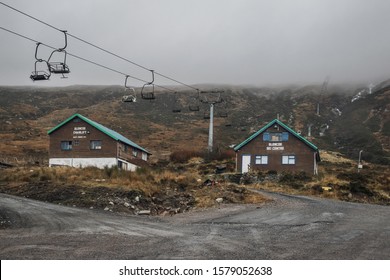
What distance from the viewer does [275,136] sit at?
55531mm

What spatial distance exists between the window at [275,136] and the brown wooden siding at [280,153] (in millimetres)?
325

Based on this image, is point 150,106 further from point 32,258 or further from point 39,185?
point 32,258

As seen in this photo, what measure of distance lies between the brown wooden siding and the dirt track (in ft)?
93.4

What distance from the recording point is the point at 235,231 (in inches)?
700

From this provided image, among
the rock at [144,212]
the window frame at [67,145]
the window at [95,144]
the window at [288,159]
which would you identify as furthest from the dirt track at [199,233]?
the window frame at [67,145]

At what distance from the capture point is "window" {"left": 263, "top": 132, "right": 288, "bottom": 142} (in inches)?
2169

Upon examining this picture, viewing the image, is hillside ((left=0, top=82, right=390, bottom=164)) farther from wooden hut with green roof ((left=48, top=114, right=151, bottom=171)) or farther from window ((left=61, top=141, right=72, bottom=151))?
window ((left=61, top=141, right=72, bottom=151))

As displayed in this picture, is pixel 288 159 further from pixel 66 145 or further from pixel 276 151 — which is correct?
pixel 66 145

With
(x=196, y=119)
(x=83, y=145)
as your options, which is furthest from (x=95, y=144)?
(x=196, y=119)

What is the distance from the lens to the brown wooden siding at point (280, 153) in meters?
54.3

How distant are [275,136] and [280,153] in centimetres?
199

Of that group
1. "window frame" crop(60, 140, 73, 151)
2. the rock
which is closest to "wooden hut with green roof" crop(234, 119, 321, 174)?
"window frame" crop(60, 140, 73, 151)

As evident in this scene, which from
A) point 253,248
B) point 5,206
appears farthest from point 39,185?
point 253,248

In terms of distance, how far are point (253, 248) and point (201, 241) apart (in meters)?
2.02
